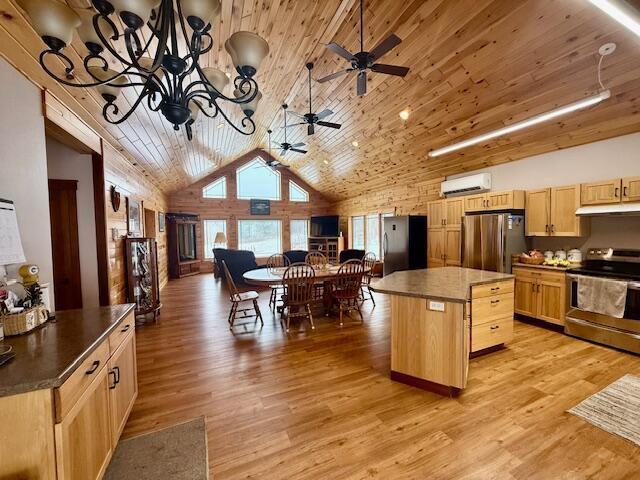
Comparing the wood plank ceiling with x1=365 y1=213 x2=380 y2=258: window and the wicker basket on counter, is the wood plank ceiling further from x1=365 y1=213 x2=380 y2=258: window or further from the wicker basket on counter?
x1=365 y1=213 x2=380 y2=258: window

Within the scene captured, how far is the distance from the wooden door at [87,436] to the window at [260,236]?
27.7 feet

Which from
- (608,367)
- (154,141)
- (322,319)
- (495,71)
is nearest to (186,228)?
(154,141)

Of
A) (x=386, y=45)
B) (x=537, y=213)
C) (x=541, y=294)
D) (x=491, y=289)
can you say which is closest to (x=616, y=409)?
(x=491, y=289)

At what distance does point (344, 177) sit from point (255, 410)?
280 inches

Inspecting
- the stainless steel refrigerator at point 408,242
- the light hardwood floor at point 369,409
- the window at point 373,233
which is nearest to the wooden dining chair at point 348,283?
the light hardwood floor at point 369,409

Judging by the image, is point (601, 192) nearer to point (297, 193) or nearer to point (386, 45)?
point (386, 45)

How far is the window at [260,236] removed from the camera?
10079 mm

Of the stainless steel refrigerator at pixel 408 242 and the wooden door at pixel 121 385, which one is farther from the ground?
the stainless steel refrigerator at pixel 408 242

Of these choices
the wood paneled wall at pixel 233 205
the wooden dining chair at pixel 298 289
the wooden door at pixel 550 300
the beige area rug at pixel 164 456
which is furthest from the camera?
the wood paneled wall at pixel 233 205

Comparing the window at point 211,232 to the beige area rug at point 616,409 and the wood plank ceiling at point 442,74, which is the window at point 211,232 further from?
the beige area rug at point 616,409

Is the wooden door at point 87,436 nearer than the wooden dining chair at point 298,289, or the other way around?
the wooden door at point 87,436

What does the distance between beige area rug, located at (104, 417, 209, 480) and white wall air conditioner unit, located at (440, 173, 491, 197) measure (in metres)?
5.55

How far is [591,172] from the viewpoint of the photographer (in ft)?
12.9

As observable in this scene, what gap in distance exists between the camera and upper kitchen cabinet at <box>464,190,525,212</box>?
4.37 m
